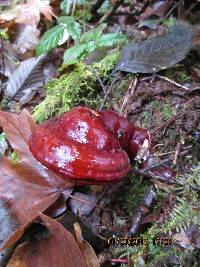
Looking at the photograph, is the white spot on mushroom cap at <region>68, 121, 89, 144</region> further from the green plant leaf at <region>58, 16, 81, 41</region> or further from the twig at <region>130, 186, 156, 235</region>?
the green plant leaf at <region>58, 16, 81, 41</region>

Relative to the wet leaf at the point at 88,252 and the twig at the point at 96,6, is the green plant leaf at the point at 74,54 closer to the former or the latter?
the twig at the point at 96,6

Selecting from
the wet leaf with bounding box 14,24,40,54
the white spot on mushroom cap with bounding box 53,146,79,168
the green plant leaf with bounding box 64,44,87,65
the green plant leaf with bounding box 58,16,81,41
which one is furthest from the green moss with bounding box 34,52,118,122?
the wet leaf with bounding box 14,24,40,54

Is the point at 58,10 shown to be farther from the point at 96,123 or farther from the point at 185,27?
the point at 96,123

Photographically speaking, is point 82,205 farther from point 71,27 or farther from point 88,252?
point 71,27

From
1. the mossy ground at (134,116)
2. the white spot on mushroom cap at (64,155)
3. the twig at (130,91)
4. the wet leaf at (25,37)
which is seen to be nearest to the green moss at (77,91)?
the mossy ground at (134,116)

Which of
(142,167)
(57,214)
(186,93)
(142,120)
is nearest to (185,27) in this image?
(186,93)
